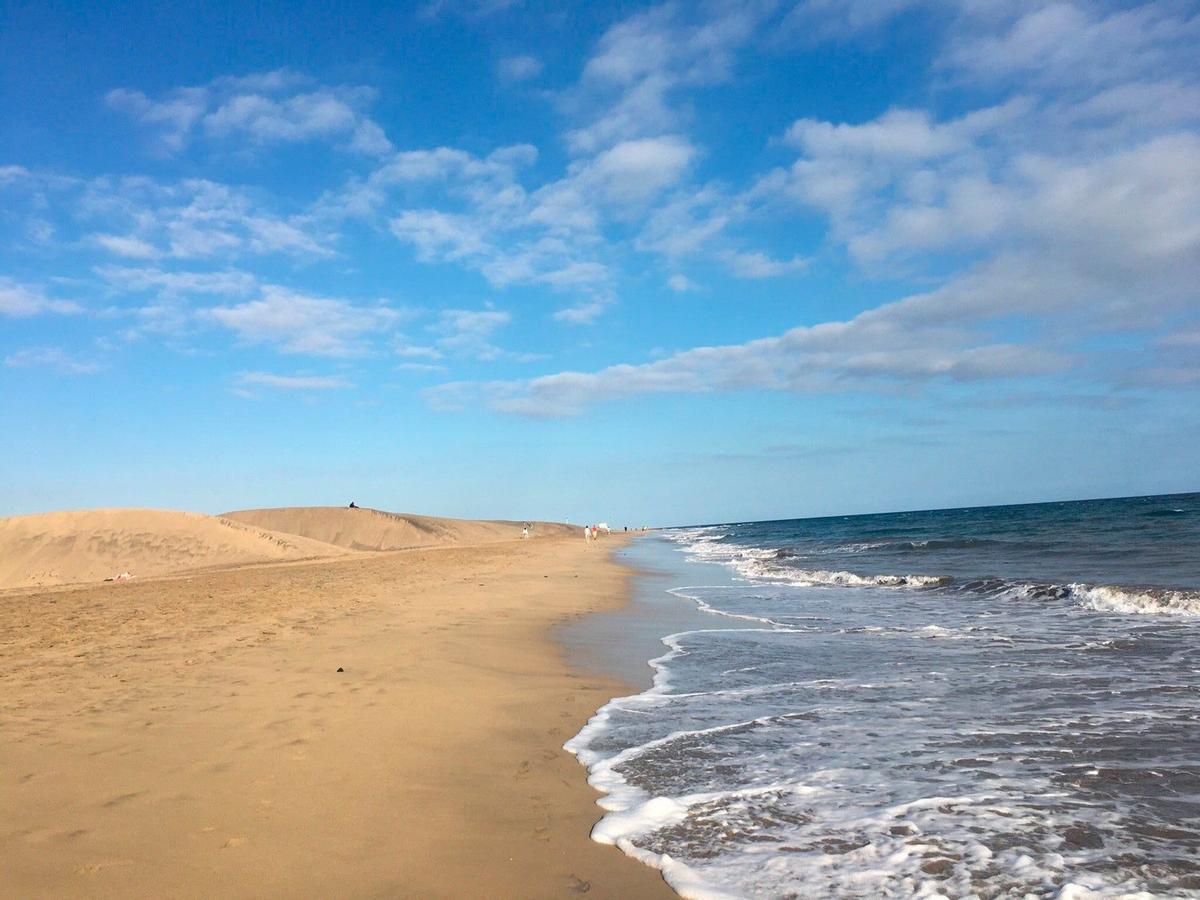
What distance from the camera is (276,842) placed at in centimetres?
399

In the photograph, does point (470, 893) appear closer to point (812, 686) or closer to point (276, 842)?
point (276, 842)

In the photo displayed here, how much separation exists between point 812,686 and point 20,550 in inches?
1211

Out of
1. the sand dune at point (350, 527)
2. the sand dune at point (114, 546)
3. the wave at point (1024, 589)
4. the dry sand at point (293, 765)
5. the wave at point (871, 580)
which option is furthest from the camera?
the sand dune at point (350, 527)

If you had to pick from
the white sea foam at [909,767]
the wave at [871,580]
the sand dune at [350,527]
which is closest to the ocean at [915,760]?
the white sea foam at [909,767]

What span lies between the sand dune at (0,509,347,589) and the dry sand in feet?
61.0

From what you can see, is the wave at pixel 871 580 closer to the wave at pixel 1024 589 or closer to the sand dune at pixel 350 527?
the wave at pixel 1024 589

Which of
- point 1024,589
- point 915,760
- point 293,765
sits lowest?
point 1024,589

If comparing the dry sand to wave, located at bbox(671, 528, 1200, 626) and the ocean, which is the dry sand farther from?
wave, located at bbox(671, 528, 1200, 626)

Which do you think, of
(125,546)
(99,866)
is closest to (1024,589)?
(99,866)

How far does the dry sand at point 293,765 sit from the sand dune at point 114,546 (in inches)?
732

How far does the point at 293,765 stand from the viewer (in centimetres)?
520

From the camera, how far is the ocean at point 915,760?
12.3ft

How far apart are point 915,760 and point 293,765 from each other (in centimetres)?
438

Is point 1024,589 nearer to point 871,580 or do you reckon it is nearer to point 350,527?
point 871,580
